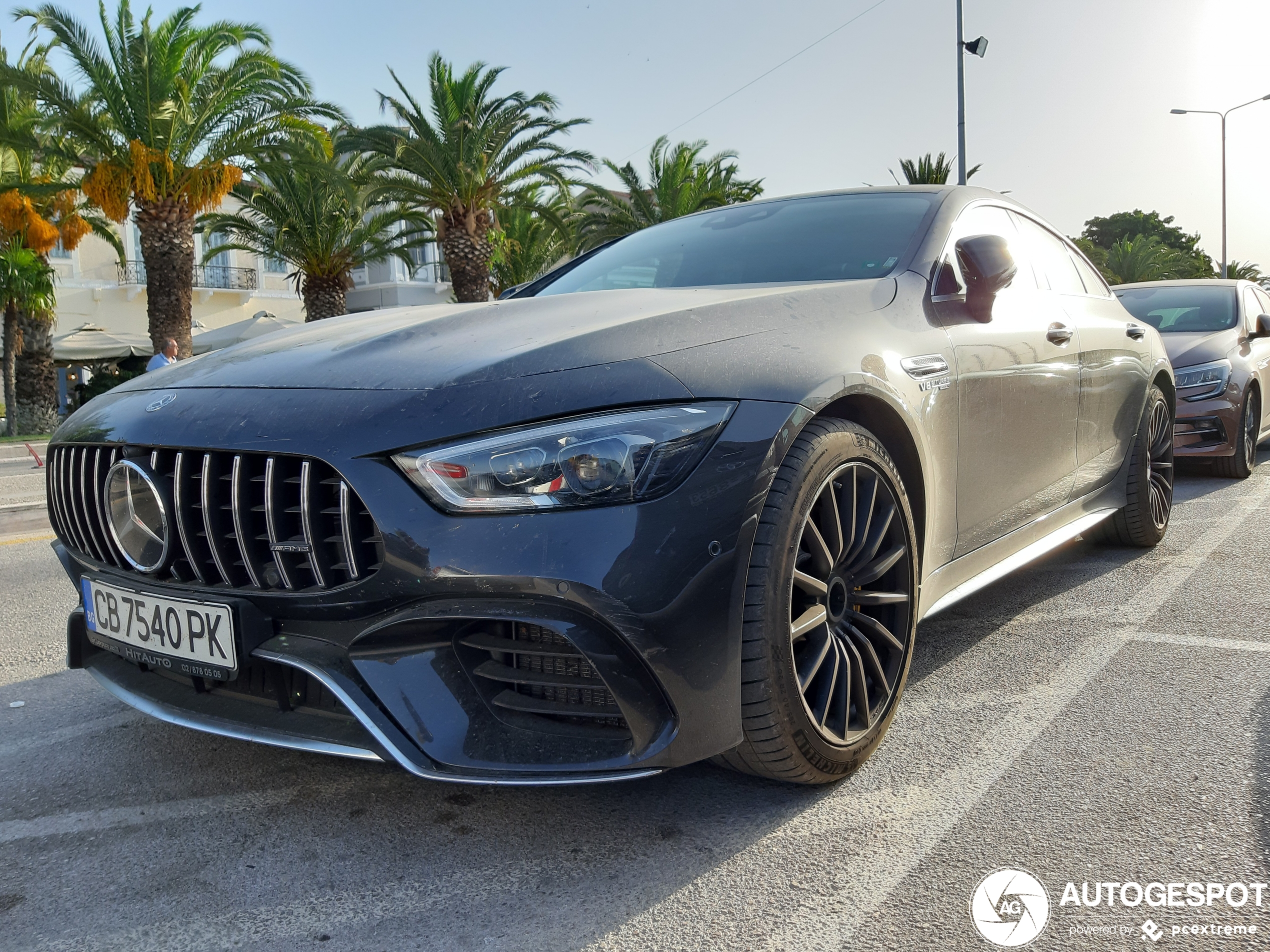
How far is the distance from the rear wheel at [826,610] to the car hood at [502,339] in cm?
33

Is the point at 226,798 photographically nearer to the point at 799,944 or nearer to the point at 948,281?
the point at 799,944

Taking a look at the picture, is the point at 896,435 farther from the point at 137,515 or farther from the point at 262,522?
the point at 137,515

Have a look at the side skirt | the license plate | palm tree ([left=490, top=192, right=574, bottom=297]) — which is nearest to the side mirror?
the side skirt

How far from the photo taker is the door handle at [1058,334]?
3291mm

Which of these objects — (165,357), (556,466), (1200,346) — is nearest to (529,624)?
(556,466)

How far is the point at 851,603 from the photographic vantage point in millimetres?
2299

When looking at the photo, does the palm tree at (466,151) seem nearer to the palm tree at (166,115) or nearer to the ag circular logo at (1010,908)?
→ the palm tree at (166,115)

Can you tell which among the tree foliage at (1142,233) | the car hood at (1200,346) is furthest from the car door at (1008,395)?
the tree foliage at (1142,233)

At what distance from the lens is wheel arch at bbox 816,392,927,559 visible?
Answer: 2334 mm

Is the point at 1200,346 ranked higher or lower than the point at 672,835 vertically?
higher

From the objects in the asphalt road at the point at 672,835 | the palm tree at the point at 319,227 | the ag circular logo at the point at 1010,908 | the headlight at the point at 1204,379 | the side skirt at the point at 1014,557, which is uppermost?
the palm tree at the point at 319,227

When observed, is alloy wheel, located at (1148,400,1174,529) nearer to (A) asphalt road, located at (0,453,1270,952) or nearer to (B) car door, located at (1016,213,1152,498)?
(B) car door, located at (1016,213,1152,498)

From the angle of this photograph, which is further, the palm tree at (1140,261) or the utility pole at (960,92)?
the palm tree at (1140,261)

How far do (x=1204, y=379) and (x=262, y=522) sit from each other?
6.47 meters
